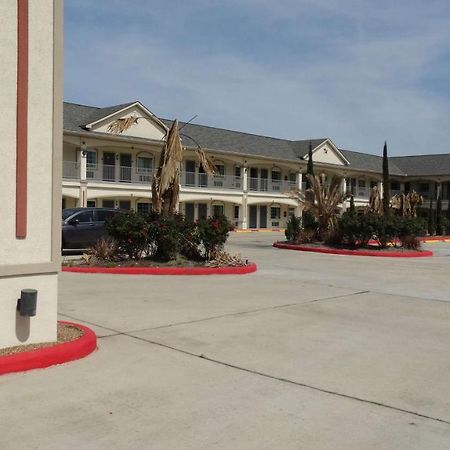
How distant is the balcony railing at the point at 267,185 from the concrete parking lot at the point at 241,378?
115ft

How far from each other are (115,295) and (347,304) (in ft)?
13.6

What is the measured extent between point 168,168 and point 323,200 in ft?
33.9

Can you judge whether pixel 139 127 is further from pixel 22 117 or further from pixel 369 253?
pixel 22 117

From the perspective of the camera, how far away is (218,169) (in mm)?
39250

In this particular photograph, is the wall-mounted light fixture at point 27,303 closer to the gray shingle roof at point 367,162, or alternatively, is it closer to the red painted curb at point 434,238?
the red painted curb at point 434,238

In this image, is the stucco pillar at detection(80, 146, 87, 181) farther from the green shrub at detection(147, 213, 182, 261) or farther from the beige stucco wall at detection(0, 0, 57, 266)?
the beige stucco wall at detection(0, 0, 57, 266)

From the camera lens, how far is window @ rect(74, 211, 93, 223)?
61.1ft

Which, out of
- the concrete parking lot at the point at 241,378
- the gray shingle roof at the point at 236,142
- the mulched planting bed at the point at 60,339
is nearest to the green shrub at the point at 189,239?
the concrete parking lot at the point at 241,378

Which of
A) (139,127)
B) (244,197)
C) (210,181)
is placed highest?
(139,127)

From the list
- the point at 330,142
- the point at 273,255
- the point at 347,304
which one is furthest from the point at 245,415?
the point at 330,142

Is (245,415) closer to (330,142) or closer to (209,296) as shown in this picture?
(209,296)

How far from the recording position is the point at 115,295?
10.3 m

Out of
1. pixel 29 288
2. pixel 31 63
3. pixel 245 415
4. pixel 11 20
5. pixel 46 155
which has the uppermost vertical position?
pixel 11 20

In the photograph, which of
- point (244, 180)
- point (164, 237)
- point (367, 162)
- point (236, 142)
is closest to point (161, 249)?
point (164, 237)
